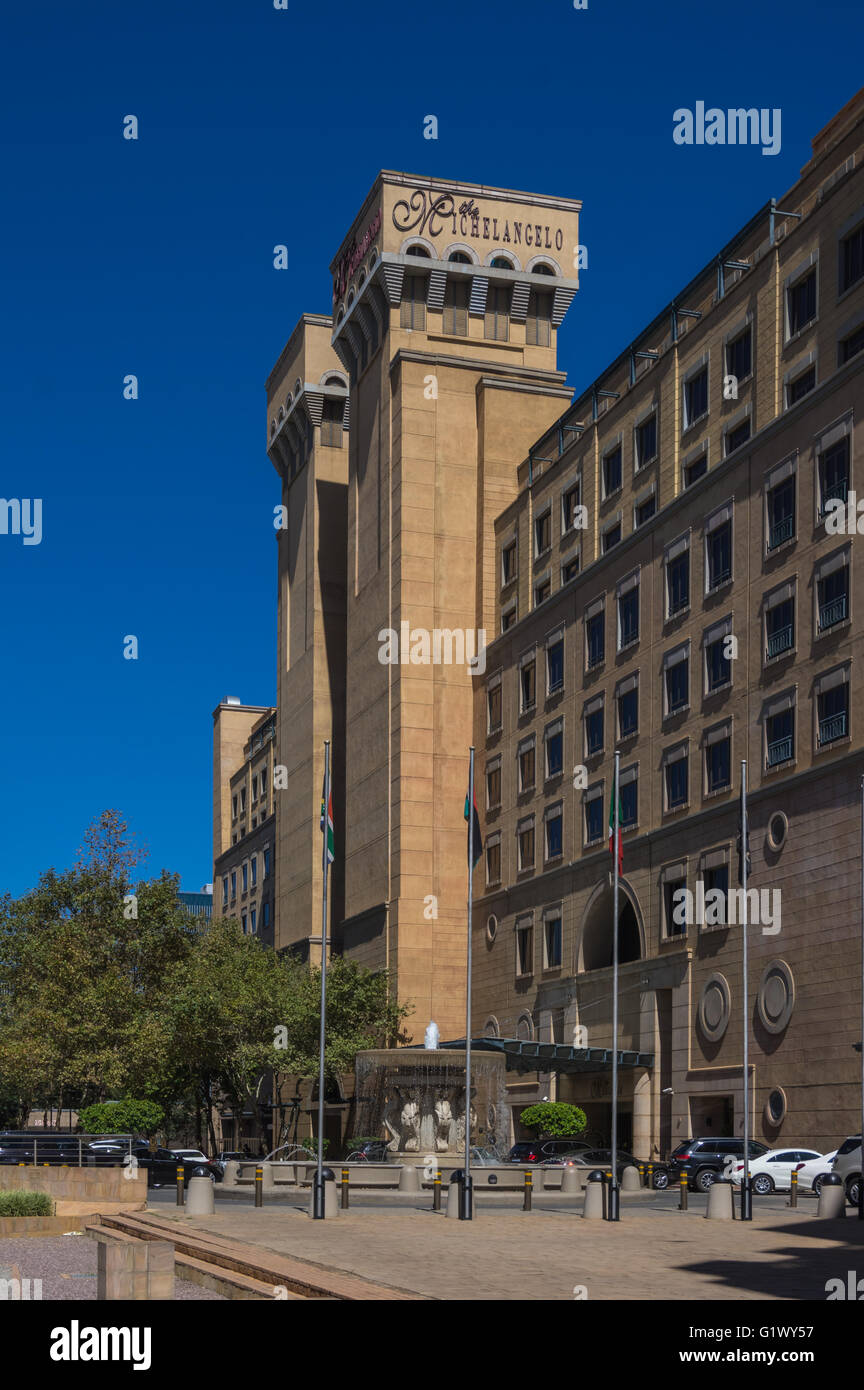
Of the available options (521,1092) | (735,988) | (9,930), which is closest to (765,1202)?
(735,988)

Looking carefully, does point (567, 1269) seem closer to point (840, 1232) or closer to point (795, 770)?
point (840, 1232)

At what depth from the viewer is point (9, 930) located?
82188mm

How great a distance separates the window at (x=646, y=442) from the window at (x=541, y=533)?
10.4 metres

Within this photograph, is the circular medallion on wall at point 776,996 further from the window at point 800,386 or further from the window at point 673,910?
the window at point 800,386

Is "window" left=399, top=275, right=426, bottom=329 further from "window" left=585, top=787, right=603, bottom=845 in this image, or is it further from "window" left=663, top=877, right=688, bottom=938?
"window" left=663, top=877, right=688, bottom=938

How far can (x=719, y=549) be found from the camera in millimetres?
64375

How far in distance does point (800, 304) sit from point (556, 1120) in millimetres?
32040

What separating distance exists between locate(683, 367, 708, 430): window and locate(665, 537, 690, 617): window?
5164 mm

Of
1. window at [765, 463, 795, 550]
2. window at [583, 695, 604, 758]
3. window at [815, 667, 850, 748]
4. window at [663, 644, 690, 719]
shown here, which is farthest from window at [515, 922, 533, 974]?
window at [815, 667, 850, 748]

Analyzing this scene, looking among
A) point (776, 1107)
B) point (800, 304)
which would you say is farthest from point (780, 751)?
point (800, 304)

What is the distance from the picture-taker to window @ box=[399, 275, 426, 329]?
91.2m

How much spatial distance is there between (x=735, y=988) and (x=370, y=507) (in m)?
43.6

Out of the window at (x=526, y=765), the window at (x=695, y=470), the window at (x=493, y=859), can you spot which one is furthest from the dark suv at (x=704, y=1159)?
the window at (x=493, y=859)

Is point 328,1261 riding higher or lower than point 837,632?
lower
